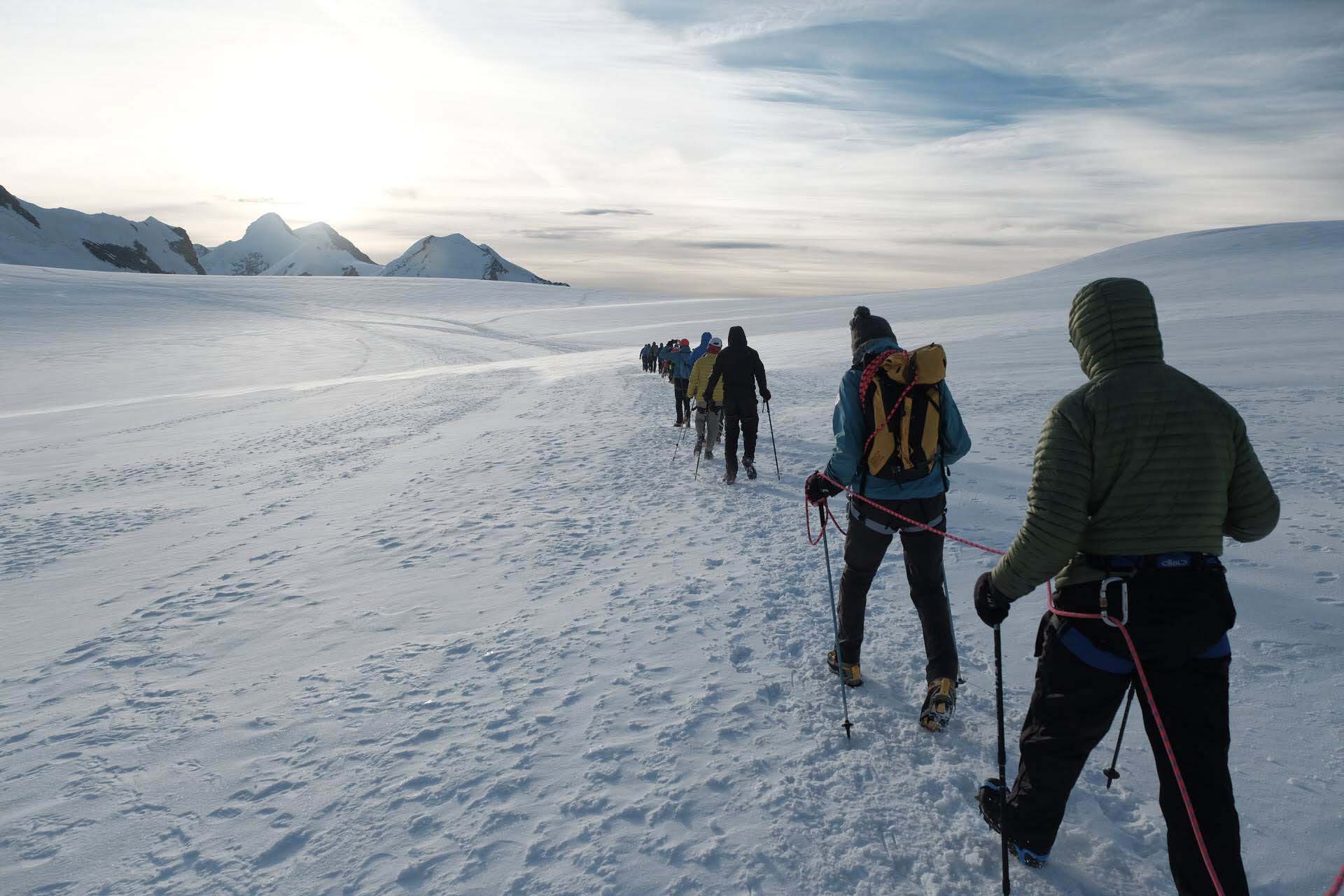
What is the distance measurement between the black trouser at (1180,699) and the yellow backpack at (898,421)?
139cm

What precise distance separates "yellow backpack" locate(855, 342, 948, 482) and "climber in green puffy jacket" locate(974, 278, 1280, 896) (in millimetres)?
1325

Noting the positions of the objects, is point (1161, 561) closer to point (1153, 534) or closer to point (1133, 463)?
point (1153, 534)

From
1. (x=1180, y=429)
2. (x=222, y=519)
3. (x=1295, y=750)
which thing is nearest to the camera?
(x=1180, y=429)

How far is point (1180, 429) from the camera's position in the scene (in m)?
2.18

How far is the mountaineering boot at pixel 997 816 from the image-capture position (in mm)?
2742

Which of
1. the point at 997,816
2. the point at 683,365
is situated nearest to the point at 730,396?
the point at 683,365

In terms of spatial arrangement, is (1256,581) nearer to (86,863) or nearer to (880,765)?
(880,765)

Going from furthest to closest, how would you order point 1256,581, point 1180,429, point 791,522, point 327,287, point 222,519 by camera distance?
point 327,287
point 222,519
point 791,522
point 1256,581
point 1180,429

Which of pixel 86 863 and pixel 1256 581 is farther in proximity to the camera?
pixel 1256 581

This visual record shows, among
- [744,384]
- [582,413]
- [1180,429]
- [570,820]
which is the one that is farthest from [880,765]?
[582,413]

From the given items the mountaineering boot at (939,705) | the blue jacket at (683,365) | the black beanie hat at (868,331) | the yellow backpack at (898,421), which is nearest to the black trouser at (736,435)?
the blue jacket at (683,365)

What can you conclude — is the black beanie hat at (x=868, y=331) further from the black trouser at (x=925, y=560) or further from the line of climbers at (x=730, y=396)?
the line of climbers at (x=730, y=396)

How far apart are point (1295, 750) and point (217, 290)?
6939 cm

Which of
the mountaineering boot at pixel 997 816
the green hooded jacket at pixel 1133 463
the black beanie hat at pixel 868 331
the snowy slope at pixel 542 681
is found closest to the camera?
Result: the green hooded jacket at pixel 1133 463
